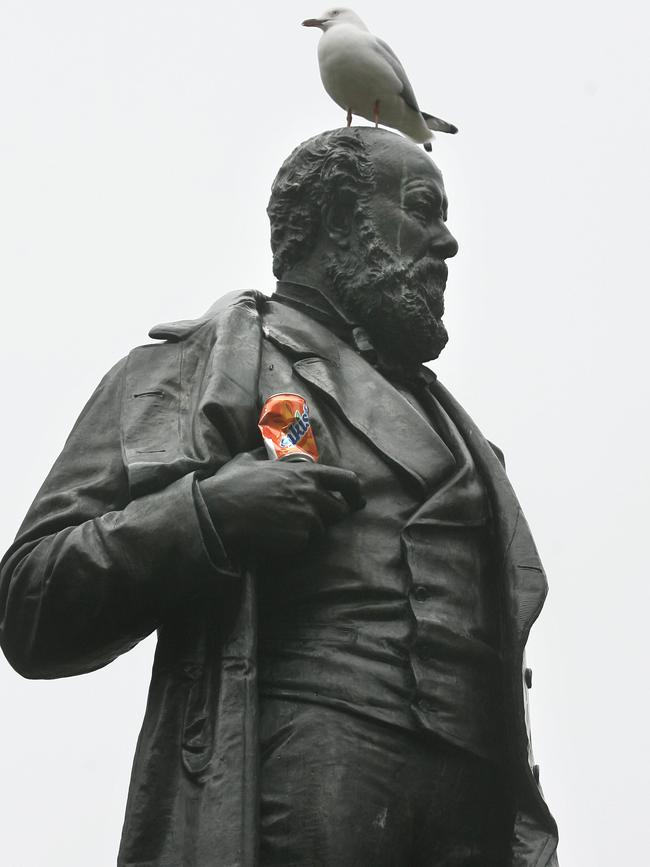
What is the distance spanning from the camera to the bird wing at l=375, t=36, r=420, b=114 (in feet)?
30.4

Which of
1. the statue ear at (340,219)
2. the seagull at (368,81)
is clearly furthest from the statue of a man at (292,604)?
the seagull at (368,81)

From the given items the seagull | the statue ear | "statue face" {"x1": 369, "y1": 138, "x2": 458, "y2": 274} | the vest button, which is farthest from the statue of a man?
the seagull

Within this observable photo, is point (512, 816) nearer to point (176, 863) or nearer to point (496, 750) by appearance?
point (496, 750)

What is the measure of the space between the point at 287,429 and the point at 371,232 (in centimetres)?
115

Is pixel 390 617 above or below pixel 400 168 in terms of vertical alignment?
below

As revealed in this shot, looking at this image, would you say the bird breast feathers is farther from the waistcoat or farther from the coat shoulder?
the waistcoat

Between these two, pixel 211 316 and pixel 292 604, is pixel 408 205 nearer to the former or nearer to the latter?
pixel 211 316

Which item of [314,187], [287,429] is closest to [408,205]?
[314,187]

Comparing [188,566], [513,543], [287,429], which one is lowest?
[188,566]

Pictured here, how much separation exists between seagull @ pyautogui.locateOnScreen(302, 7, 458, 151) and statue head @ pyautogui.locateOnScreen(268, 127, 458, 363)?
1.00 m

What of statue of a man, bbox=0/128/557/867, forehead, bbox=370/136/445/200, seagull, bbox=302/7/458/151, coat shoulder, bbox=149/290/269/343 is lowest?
statue of a man, bbox=0/128/557/867

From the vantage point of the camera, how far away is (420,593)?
715 centimetres

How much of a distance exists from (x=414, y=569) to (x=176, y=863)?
1.27 m

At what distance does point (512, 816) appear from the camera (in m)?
7.25
